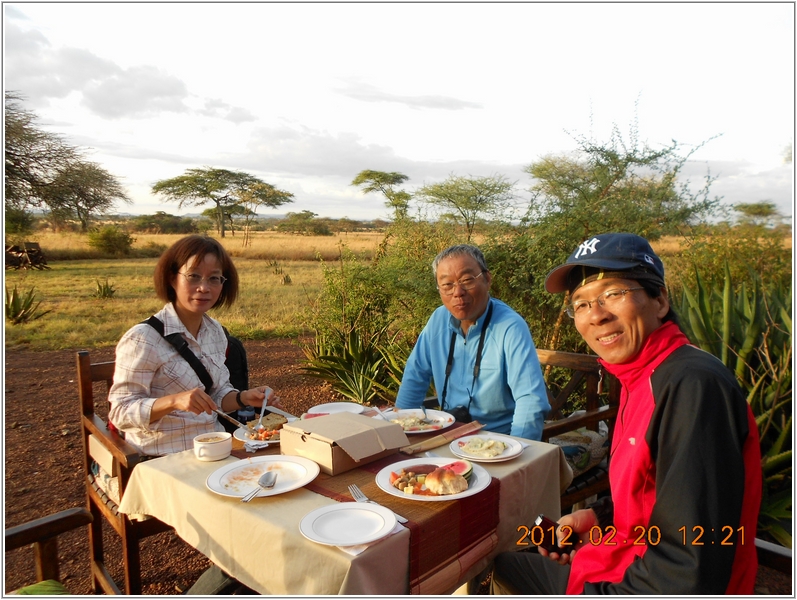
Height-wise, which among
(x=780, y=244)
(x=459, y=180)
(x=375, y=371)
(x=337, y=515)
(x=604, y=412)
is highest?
(x=459, y=180)

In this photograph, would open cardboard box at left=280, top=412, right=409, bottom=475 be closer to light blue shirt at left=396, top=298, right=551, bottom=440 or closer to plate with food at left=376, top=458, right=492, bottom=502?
plate with food at left=376, top=458, right=492, bottom=502

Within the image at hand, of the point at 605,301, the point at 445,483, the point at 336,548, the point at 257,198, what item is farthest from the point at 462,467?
the point at 257,198

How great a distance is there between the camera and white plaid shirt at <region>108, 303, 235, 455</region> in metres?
2.58

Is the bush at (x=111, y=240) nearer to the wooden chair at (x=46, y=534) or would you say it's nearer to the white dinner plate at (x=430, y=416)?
the white dinner plate at (x=430, y=416)

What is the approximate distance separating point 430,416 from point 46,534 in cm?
155

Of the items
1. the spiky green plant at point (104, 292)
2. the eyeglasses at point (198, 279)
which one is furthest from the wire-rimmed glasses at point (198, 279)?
the spiky green plant at point (104, 292)

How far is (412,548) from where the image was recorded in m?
1.52

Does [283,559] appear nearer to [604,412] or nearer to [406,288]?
[604,412]

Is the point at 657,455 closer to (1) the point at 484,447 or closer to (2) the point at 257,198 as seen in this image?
(1) the point at 484,447

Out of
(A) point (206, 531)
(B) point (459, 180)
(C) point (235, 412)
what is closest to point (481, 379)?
(C) point (235, 412)

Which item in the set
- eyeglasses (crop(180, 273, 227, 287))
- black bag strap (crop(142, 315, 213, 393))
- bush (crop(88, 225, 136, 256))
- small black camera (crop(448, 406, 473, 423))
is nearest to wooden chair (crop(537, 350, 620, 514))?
small black camera (crop(448, 406, 473, 423))

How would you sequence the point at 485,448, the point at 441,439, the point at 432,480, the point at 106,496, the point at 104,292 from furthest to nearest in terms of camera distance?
1. the point at 104,292
2. the point at 106,496
3. the point at 441,439
4. the point at 485,448
5. the point at 432,480

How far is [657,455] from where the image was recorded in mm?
1395

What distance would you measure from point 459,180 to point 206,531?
7.51 meters
